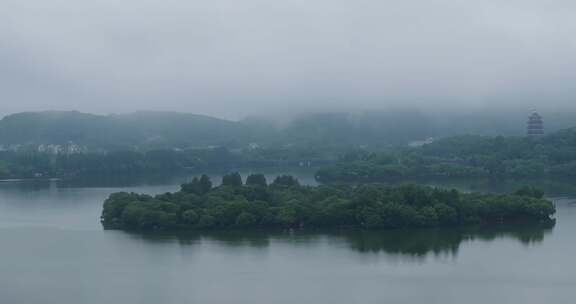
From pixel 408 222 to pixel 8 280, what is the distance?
6843 millimetres

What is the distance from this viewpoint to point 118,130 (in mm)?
51750

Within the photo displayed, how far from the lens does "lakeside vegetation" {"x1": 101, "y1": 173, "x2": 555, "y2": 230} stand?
14891 millimetres

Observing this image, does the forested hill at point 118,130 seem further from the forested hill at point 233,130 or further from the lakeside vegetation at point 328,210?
the lakeside vegetation at point 328,210

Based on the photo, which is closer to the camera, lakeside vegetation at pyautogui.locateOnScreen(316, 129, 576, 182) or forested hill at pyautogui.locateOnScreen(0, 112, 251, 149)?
lakeside vegetation at pyautogui.locateOnScreen(316, 129, 576, 182)

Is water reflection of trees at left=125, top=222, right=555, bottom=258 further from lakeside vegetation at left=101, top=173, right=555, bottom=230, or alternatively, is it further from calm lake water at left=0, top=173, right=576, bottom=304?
lakeside vegetation at left=101, top=173, right=555, bottom=230

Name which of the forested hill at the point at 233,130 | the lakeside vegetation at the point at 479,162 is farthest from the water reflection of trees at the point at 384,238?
the forested hill at the point at 233,130

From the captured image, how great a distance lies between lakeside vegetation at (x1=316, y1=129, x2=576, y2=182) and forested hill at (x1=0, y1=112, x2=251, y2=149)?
18562 millimetres

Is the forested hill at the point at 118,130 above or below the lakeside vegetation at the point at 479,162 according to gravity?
above

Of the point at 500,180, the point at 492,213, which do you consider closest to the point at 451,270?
the point at 492,213

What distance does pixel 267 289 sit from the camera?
34.6 ft

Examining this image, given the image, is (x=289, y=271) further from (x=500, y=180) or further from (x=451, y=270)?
(x=500, y=180)

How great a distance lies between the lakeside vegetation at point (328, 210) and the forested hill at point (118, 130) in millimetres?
30297

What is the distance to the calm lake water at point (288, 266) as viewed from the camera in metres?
10.3

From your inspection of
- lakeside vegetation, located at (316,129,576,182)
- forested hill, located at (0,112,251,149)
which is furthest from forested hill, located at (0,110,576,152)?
lakeside vegetation, located at (316,129,576,182)
